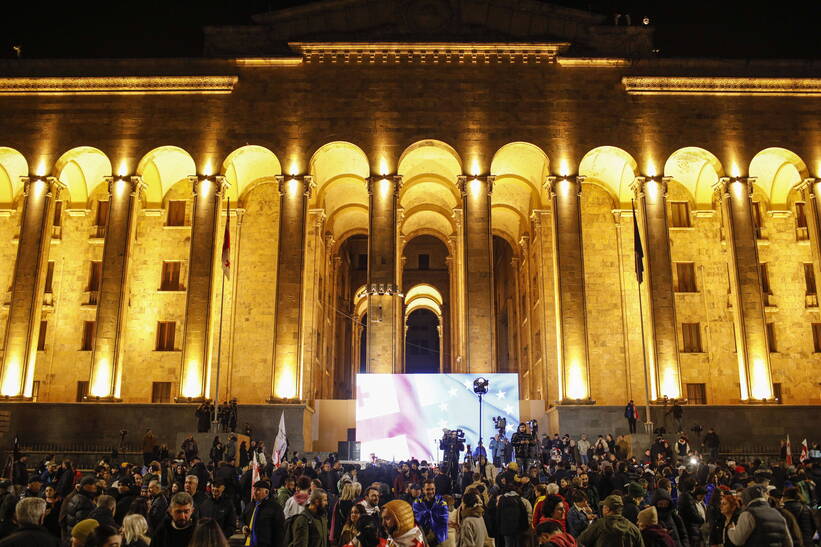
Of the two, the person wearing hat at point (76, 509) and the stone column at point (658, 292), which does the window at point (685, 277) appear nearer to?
the stone column at point (658, 292)

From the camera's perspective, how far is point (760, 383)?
32344mm

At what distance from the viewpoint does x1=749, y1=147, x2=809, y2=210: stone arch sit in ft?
116

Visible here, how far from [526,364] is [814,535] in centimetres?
3359

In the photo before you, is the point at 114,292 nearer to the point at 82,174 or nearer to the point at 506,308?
the point at 82,174

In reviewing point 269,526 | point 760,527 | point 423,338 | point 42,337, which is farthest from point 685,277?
point 423,338

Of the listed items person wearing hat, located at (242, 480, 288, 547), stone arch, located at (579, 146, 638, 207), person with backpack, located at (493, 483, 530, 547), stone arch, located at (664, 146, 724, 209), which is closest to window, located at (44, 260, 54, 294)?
stone arch, located at (579, 146, 638, 207)

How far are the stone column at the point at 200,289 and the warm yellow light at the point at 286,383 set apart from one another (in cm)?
315

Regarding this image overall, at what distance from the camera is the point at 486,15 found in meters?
36.3

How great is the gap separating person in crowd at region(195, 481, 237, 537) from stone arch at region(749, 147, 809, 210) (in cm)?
3161

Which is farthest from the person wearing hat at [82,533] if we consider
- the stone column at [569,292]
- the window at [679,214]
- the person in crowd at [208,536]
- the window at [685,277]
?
the window at [679,214]

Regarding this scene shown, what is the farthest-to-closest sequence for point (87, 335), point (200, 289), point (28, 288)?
1. point (87, 335)
2. point (28, 288)
3. point (200, 289)

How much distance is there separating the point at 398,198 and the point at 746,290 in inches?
629

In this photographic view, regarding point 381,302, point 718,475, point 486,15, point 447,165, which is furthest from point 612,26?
point 718,475

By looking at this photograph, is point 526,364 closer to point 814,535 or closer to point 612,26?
point 612,26
